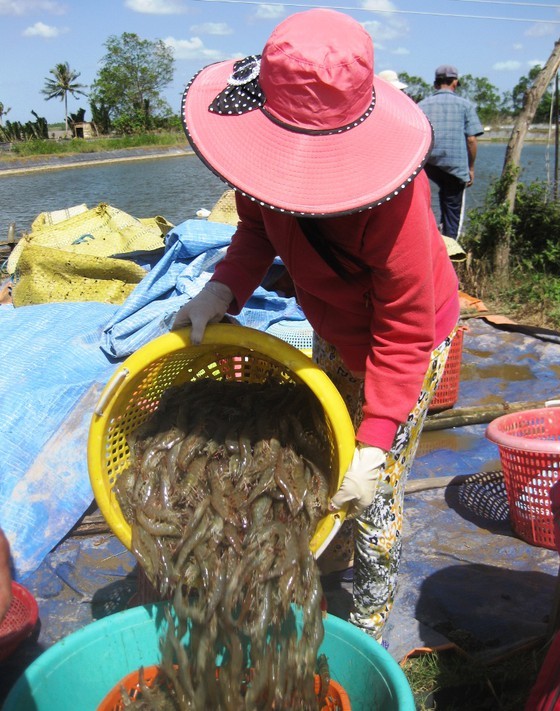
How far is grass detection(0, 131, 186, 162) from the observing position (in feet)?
115

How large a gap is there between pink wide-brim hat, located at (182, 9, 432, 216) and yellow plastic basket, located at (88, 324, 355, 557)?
0.52 metres

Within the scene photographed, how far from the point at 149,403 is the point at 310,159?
101 cm

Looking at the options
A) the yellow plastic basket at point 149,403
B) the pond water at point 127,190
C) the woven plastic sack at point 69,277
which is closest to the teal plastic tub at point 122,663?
the yellow plastic basket at point 149,403

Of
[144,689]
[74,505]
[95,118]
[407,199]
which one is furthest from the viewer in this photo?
[95,118]

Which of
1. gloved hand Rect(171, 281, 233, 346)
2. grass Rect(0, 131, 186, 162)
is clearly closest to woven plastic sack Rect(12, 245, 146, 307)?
gloved hand Rect(171, 281, 233, 346)

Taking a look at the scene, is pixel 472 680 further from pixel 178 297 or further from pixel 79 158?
pixel 79 158

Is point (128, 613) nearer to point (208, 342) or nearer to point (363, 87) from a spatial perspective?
point (208, 342)

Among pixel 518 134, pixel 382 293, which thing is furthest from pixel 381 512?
pixel 518 134

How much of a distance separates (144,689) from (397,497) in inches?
36.5

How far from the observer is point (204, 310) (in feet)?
6.51

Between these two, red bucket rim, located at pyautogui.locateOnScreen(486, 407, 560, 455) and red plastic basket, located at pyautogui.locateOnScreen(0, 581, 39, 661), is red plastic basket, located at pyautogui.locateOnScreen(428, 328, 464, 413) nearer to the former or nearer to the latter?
red bucket rim, located at pyautogui.locateOnScreen(486, 407, 560, 455)

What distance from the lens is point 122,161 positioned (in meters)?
35.0

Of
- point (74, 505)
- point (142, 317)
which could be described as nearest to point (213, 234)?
point (142, 317)

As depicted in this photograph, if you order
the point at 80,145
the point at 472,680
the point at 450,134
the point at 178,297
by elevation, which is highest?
the point at 450,134
